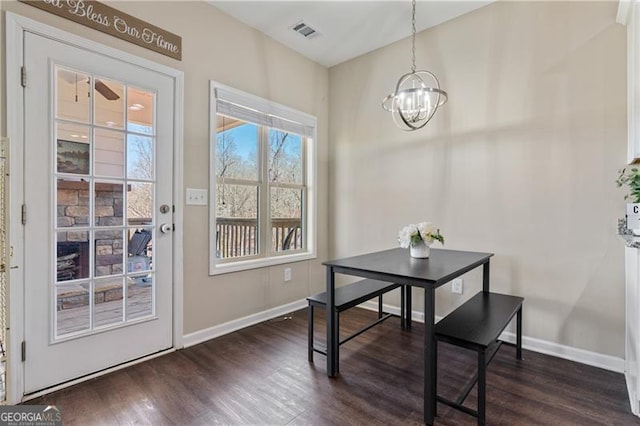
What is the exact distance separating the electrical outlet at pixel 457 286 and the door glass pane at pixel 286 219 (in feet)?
5.67

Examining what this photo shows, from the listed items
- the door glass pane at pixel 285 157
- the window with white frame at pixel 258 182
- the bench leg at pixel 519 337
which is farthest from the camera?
the door glass pane at pixel 285 157

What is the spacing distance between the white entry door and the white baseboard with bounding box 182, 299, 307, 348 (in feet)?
0.64

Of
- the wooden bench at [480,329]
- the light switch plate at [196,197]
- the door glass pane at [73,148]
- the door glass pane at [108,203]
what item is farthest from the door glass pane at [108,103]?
the wooden bench at [480,329]

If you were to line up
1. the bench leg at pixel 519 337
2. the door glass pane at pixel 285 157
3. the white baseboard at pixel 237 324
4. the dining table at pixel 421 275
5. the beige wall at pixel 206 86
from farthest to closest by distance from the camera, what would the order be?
the door glass pane at pixel 285 157 < the white baseboard at pixel 237 324 < the beige wall at pixel 206 86 < the bench leg at pixel 519 337 < the dining table at pixel 421 275

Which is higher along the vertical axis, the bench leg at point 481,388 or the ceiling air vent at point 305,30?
the ceiling air vent at point 305,30

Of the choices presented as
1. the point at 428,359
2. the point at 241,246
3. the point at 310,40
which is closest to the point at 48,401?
the point at 241,246

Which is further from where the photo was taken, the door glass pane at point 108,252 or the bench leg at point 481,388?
the door glass pane at point 108,252

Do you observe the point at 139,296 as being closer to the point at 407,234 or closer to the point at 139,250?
the point at 139,250

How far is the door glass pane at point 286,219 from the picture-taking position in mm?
3498

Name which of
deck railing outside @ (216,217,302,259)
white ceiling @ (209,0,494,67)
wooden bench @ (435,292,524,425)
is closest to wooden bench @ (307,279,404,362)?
wooden bench @ (435,292,524,425)

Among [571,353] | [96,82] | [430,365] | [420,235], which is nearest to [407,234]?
[420,235]

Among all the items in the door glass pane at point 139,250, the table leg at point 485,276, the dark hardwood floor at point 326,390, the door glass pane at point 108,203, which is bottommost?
the dark hardwood floor at point 326,390

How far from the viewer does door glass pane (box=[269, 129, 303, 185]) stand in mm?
3463

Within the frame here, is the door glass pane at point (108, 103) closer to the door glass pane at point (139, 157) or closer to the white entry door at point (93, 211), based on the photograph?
the white entry door at point (93, 211)
